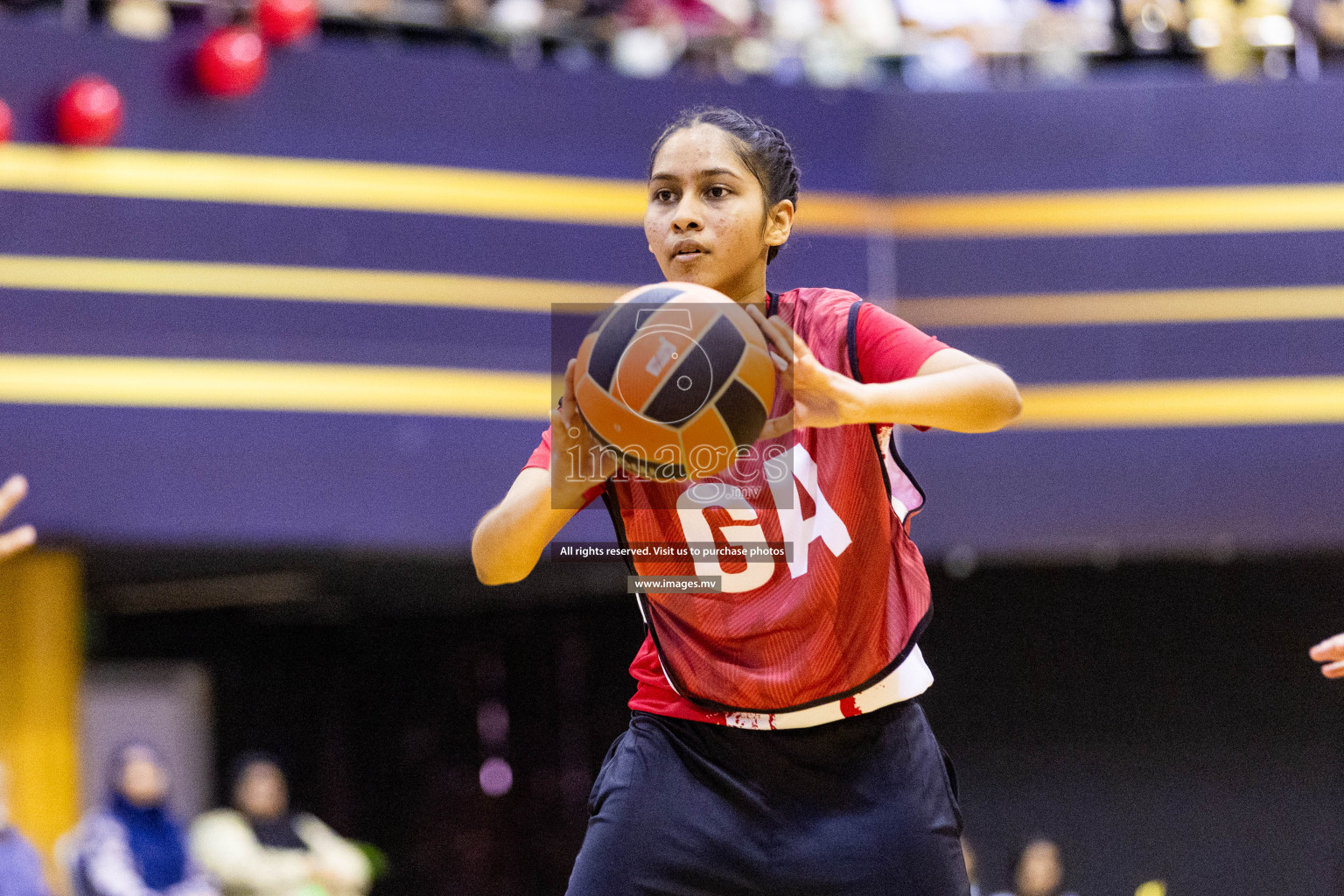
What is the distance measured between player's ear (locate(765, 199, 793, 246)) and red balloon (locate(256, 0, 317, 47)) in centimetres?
606

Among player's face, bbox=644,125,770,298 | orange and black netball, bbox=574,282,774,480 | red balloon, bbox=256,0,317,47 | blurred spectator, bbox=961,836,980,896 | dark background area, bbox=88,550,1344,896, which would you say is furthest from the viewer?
dark background area, bbox=88,550,1344,896

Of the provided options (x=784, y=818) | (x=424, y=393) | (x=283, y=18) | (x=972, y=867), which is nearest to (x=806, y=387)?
(x=784, y=818)

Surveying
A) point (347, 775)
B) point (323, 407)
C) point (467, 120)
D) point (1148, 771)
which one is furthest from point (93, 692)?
point (1148, 771)

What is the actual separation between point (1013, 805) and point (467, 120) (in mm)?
6129

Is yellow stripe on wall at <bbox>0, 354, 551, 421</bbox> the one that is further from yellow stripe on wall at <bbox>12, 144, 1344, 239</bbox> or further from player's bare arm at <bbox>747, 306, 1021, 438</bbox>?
player's bare arm at <bbox>747, 306, 1021, 438</bbox>

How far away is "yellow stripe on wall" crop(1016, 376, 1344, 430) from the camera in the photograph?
8.81 meters

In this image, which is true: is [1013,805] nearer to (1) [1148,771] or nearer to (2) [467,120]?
(1) [1148,771]

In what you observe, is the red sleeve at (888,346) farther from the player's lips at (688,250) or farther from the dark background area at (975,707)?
the dark background area at (975,707)

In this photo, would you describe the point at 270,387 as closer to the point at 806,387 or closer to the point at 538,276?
the point at 538,276

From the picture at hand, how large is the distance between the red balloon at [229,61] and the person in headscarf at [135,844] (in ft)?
11.9

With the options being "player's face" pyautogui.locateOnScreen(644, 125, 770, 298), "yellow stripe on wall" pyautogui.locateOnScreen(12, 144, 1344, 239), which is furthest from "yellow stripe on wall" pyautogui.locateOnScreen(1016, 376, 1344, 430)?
"player's face" pyautogui.locateOnScreen(644, 125, 770, 298)

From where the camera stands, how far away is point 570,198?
8.55 metres

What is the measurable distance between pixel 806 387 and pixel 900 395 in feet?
0.48

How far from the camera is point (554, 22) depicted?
340 inches
